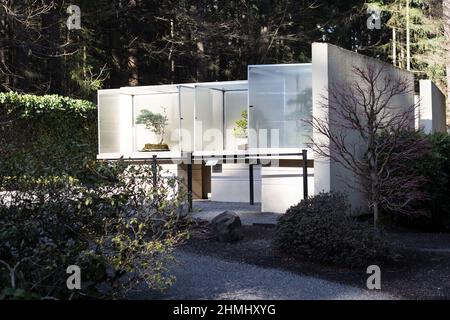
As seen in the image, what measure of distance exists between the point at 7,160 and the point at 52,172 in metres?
0.62

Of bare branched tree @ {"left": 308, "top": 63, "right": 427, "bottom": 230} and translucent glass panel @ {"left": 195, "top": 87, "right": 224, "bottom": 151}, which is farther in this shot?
translucent glass panel @ {"left": 195, "top": 87, "right": 224, "bottom": 151}

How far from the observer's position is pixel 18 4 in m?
19.8

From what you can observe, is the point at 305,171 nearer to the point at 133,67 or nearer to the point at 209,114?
the point at 209,114

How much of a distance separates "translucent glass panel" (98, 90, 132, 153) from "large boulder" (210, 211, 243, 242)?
812 centimetres

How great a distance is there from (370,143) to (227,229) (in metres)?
2.41

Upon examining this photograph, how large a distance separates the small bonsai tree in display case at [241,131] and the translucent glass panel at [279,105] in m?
2.67

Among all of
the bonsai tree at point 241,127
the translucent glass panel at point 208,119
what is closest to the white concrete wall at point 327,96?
the bonsai tree at point 241,127

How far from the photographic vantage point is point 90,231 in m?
5.91

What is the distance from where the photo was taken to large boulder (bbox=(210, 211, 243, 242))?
9.15m

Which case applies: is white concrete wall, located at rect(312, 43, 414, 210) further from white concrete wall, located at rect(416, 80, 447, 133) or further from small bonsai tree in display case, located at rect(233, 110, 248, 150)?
white concrete wall, located at rect(416, 80, 447, 133)

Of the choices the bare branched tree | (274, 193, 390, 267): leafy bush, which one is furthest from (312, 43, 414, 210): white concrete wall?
(274, 193, 390, 267): leafy bush

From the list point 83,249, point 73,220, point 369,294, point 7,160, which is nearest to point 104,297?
point 83,249

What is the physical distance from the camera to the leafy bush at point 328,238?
7.70 metres
